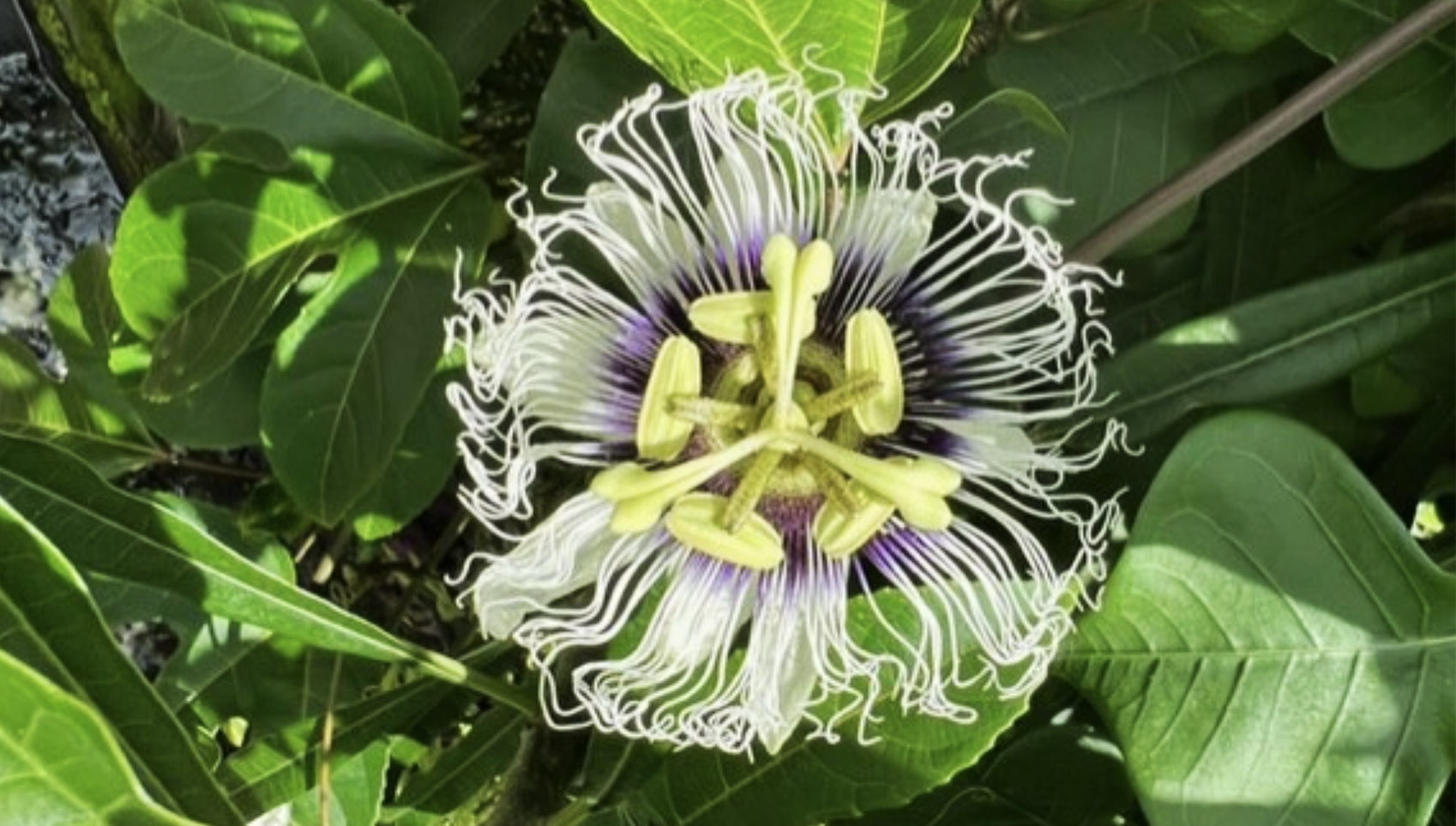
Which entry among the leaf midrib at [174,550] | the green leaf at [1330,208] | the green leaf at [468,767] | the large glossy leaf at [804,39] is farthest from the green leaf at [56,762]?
the green leaf at [1330,208]

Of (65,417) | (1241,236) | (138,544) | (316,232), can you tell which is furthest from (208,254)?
(1241,236)

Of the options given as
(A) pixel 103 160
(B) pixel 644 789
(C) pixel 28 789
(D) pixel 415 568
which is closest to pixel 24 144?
(A) pixel 103 160

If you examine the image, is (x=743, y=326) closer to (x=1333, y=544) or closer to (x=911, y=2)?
(x=911, y=2)

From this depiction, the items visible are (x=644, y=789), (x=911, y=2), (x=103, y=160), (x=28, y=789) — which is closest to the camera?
(x=28, y=789)

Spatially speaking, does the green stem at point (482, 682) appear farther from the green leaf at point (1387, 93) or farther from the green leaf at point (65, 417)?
the green leaf at point (1387, 93)

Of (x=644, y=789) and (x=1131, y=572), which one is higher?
(x=1131, y=572)

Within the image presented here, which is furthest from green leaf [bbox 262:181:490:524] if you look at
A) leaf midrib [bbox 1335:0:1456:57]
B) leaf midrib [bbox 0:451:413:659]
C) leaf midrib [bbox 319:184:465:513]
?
leaf midrib [bbox 1335:0:1456:57]
